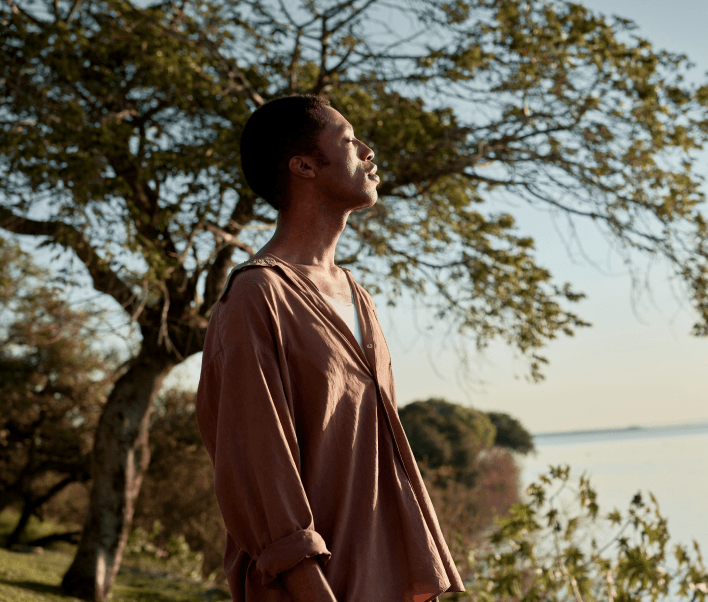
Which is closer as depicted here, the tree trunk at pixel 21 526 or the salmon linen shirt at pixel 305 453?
the salmon linen shirt at pixel 305 453

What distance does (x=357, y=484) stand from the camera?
1.54 meters

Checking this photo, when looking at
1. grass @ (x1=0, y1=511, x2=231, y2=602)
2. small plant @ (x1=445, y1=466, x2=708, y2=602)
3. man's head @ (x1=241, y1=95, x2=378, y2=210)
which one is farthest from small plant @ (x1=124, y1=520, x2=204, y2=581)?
man's head @ (x1=241, y1=95, x2=378, y2=210)

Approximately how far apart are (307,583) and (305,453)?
30 cm

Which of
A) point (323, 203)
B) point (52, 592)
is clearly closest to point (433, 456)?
point (52, 592)

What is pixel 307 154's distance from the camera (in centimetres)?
179

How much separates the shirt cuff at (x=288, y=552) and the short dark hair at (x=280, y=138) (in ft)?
3.00

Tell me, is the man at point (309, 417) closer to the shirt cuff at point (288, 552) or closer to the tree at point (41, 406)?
the shirt cuff at point (288, 552)

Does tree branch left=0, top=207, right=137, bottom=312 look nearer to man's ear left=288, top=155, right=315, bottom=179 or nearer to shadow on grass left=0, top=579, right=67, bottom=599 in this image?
shadow on grass left=0, top=579, right=67, bottom=599

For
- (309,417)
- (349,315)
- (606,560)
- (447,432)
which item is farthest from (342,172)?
(447,432)

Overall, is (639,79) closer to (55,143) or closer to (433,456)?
(55,143)

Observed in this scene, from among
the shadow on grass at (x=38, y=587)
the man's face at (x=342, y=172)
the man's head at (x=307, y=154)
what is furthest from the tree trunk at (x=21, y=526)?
the man's face at (x=342, y=172)

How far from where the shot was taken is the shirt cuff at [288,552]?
1.30m

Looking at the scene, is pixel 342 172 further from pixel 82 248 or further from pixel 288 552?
pixel 82 248

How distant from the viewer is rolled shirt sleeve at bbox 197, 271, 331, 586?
4.36ft
